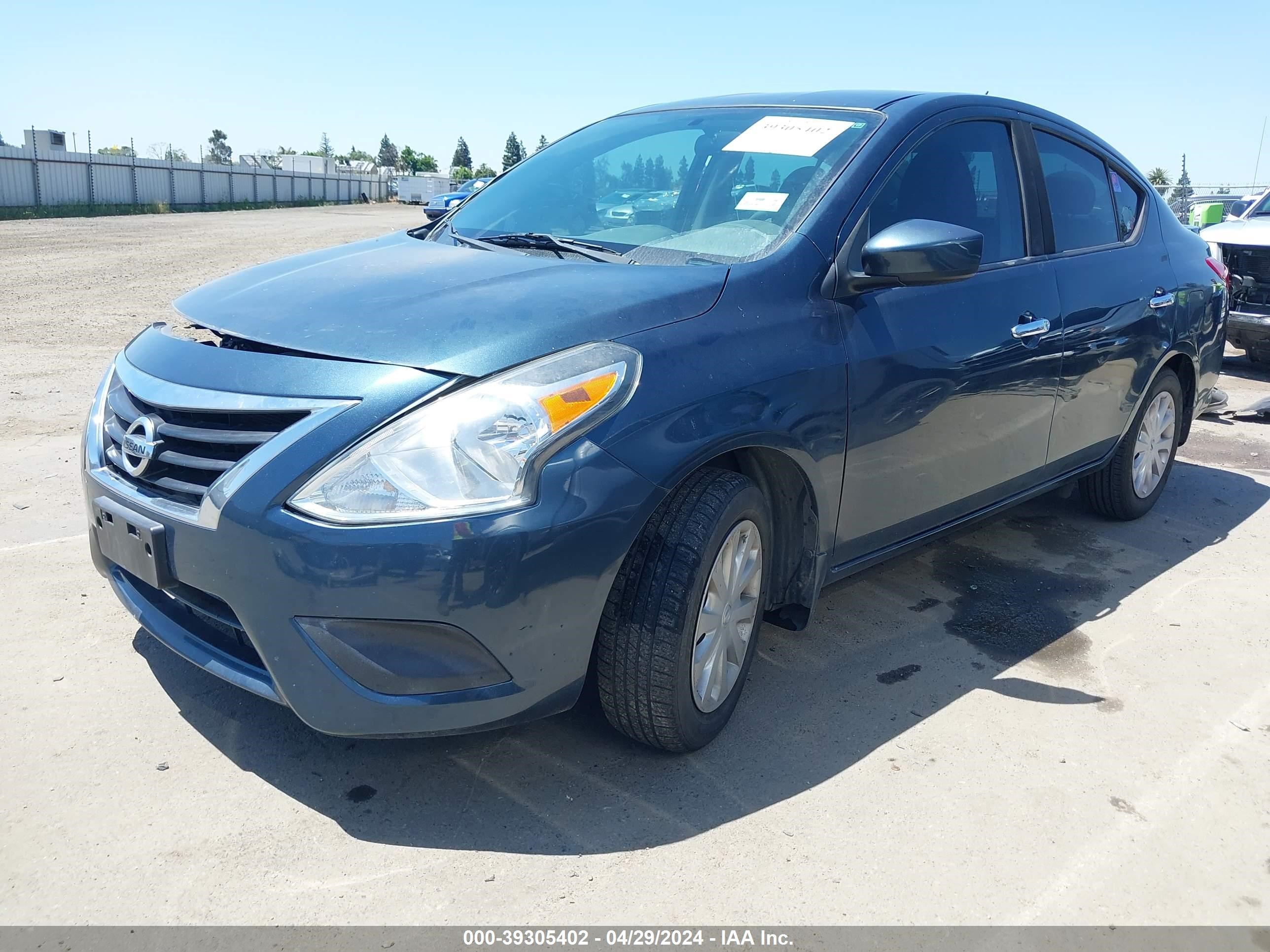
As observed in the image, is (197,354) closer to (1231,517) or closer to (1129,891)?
(1129,891)

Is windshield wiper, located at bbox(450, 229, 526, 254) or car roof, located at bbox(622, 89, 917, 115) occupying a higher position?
car roof, located at bbox(622, 89, 917, 115)

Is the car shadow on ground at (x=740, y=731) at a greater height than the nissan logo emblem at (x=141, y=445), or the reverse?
the nissan logo emblem at (x=141, y=445)

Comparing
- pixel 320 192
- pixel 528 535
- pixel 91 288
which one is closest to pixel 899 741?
pixel 528 535

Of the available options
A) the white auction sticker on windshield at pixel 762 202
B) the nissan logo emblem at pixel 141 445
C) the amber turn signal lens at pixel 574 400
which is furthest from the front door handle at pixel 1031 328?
the nissan logo emblem at pixel 141 445

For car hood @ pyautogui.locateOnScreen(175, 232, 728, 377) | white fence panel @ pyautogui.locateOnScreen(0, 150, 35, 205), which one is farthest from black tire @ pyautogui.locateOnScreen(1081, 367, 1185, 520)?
white fence panel @ pyautogui.locateOnScreen(0, 150, 35, 205)

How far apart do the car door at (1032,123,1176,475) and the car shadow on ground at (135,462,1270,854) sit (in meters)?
0.68

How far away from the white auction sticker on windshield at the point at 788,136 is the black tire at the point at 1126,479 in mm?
2283

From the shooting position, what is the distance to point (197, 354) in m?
2.62

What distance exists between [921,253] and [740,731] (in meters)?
1.45

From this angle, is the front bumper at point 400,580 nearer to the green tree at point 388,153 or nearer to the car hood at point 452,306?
the car hood at point 452,306

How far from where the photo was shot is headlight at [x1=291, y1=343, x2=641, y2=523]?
2.22 m

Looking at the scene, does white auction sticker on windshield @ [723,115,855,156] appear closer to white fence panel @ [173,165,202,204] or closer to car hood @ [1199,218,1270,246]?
car hood @ [1199,218,1270,246]

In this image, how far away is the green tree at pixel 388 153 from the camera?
416ft
